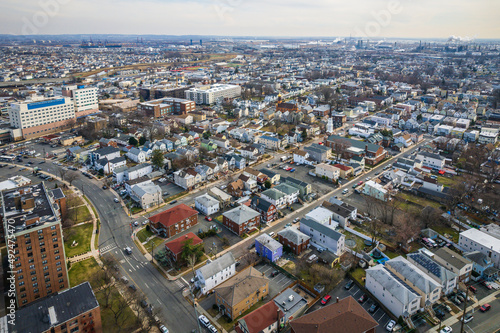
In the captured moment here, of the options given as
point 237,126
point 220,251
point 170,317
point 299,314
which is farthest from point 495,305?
point 237,126

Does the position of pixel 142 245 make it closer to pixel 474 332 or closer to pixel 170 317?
pixel 170 317

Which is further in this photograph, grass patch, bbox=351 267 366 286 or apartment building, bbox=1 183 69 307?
grass patch, bbox=351 267 366 286

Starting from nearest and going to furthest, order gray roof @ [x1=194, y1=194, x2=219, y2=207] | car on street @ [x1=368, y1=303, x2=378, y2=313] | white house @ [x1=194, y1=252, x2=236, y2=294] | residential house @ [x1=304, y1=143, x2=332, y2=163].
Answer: car on street @ [x1=368, y1=303, x2=378, y2=313], white house @ [x1=194, y1=252, x2=236, y2=294], gray roof @ [x1=194, y1=194, x2=219, y2=207], residential house @ [x1=304, y1=143, x2=332, y2=163]

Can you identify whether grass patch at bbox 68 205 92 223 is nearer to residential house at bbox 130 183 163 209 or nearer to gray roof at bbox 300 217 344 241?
residential house at bbox 130 183 163 209

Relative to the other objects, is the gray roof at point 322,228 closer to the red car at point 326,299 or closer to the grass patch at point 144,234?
the red car at point 326,299

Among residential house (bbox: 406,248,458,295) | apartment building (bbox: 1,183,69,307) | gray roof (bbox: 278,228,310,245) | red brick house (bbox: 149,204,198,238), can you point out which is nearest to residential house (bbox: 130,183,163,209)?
red brick house (bbox: 149,204,198,238)

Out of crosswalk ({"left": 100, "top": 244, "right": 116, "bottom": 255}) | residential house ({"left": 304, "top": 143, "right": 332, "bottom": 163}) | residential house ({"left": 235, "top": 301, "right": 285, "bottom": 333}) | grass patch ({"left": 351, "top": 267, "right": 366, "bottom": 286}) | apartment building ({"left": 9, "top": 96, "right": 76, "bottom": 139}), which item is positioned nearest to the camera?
residential house ({"left": 235, "top": 301, "right": 285, "bottom": 333})

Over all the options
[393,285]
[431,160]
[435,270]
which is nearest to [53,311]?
[393,285]
